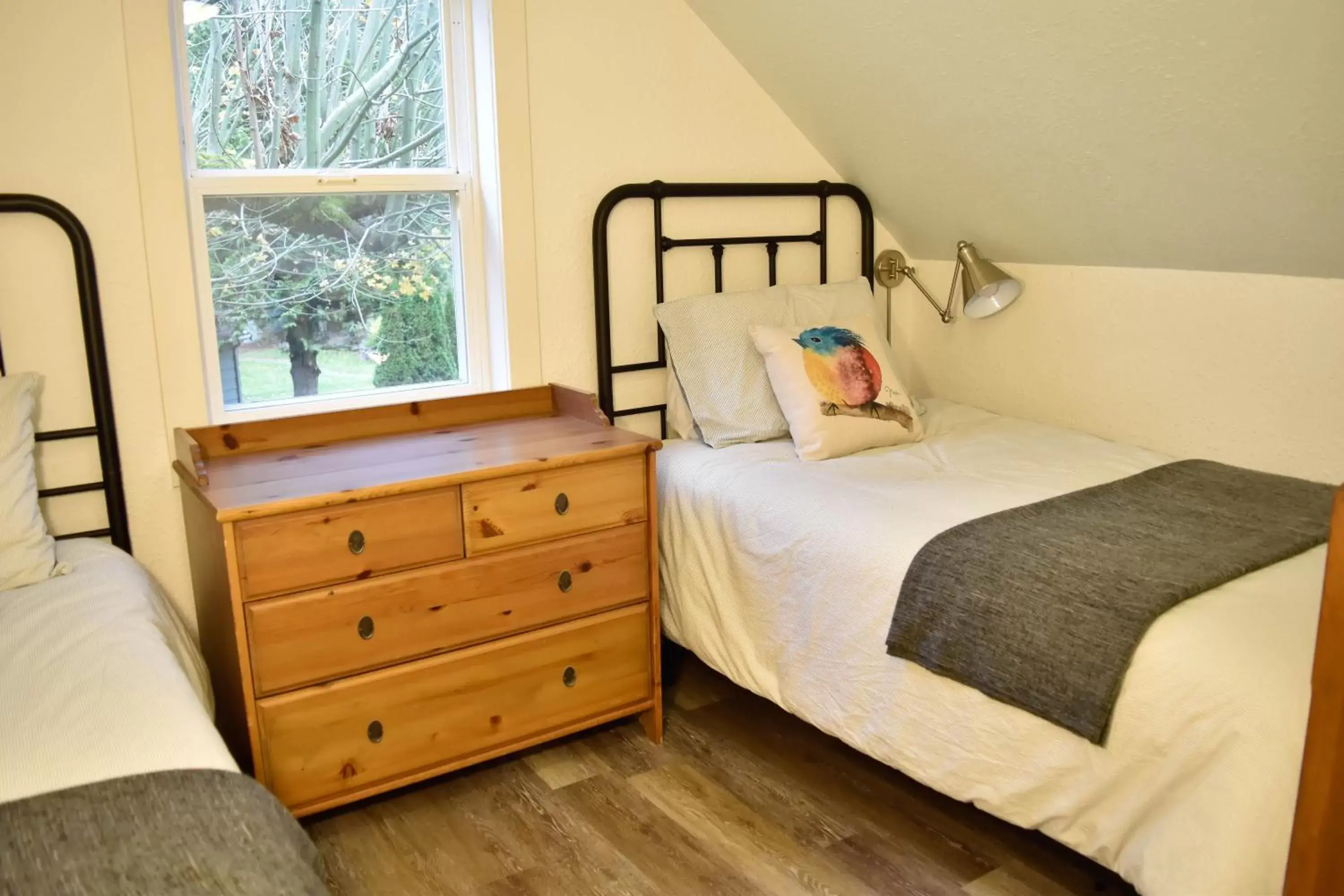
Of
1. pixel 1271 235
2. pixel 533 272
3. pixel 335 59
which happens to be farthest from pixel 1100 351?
pixel 335 59

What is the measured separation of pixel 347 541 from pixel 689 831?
849 millimetres

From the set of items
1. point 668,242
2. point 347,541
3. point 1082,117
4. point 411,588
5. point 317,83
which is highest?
point 317,83

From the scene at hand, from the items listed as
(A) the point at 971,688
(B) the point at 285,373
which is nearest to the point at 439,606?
(B) the point at 285,373

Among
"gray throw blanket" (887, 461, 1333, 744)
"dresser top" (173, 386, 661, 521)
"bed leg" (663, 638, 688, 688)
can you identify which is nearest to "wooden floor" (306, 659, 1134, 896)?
"bed leg" (663, 638, 688, 688)

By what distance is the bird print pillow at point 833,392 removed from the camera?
251 cm

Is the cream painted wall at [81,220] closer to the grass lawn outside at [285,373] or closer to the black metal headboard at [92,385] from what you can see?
the black metal headboard at [92,385]

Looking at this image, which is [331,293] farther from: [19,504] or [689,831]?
[689,831]

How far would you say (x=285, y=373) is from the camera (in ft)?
8.19

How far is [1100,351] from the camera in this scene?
2721mm

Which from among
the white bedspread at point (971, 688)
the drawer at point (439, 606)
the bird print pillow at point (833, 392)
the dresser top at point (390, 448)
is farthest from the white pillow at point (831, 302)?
the drawer at point (439, 606)

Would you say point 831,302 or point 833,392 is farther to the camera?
point 831,302

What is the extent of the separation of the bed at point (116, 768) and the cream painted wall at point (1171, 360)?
2109 millimetres

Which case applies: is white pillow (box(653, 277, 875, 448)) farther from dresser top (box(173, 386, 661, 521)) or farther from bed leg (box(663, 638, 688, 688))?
bed leg (box(663, 638, 688, 688))

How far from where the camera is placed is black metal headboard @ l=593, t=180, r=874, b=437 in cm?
271
